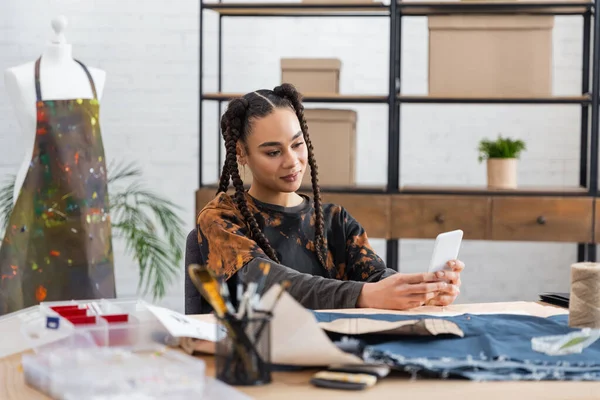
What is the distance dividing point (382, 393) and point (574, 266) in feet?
1.69

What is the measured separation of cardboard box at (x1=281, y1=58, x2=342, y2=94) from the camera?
11.0 feet

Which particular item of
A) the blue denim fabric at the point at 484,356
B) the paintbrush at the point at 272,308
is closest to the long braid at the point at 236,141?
the blue denim fabric at the point at 484,356

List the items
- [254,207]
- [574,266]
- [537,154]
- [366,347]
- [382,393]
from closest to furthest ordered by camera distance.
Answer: [382,393], [366,347], [574,266], [254,207], [537,154]

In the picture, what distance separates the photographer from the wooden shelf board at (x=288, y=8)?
10.9 ft

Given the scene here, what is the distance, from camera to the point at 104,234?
2.70m

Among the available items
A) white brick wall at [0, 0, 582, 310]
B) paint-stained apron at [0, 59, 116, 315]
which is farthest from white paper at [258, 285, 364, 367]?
white brick wall at [0, 0, 582, 310]

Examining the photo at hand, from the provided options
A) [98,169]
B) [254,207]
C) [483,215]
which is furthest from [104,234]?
[483,215]

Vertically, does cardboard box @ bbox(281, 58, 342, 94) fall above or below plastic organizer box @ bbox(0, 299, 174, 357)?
above

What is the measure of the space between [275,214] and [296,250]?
10cm

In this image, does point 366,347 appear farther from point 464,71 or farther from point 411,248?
point 411,248

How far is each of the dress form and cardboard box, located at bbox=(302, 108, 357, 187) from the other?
3.15ft

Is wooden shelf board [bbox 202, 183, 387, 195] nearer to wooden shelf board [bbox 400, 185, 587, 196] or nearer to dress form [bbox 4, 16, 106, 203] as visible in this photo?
wooden shelf board [bbox 400, 185, 587, 196]

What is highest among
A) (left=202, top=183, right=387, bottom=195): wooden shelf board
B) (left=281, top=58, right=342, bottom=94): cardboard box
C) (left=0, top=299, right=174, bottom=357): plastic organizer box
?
(left=281, top=58, right=342, bottom=94): cardboard box

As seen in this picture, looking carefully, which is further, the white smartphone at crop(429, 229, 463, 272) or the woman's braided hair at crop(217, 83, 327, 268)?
the woman's braided hair at crop(217, 83, 327, 268)
